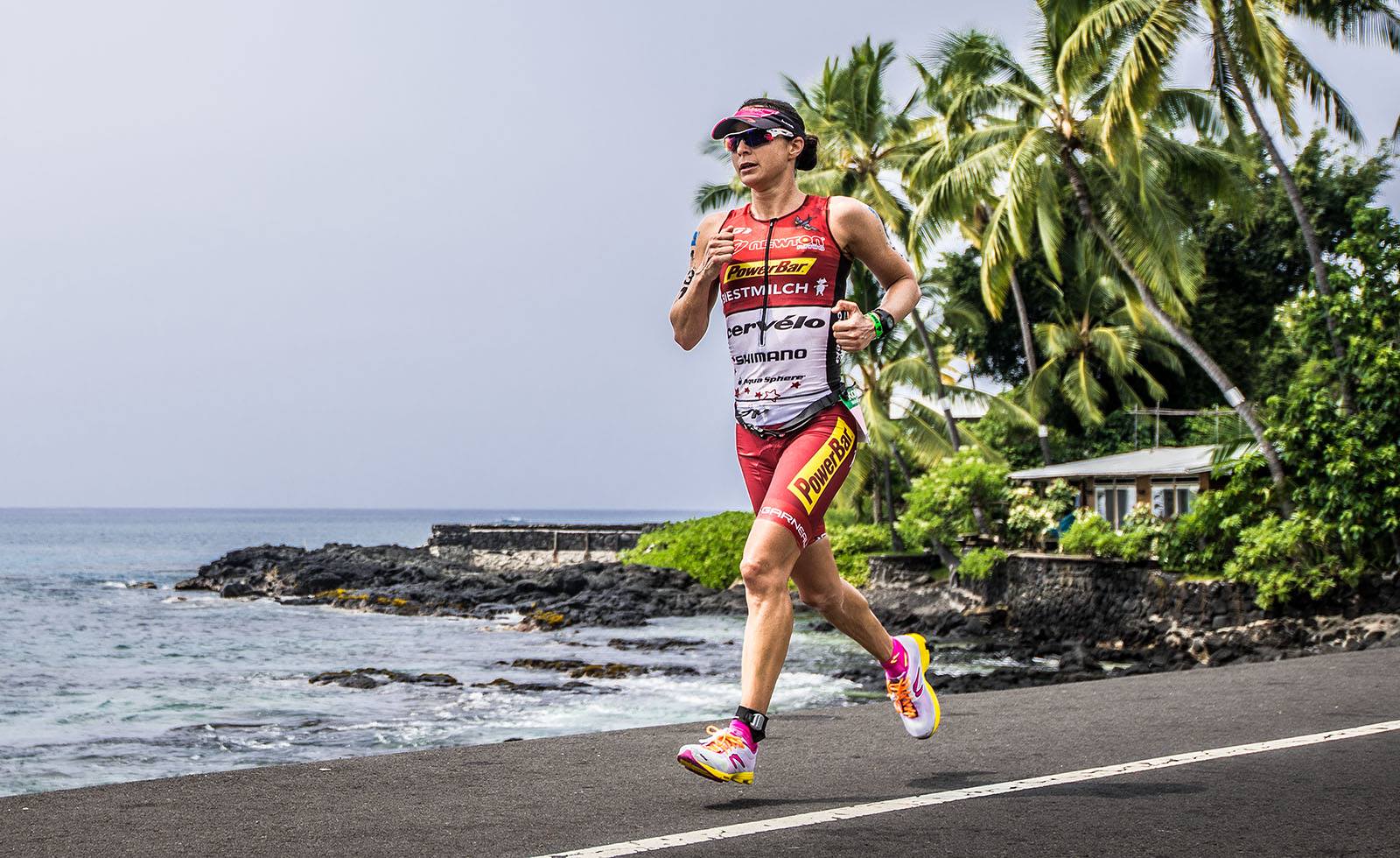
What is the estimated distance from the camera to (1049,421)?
39.7 m

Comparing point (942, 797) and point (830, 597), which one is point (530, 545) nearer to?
point (830, 597)

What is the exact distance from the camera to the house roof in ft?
88.7

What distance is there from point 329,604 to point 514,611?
8.59 meters

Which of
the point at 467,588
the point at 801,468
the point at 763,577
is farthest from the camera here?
the point at 467,588

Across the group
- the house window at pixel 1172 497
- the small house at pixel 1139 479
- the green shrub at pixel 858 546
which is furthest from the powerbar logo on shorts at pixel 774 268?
the green shrub at pixel 858 546

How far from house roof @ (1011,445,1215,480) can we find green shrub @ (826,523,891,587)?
5195 millimetres

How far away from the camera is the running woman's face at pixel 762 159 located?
4602 millimetres

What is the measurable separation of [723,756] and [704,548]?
39.5 m

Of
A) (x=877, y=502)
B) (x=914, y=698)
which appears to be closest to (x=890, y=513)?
(x=877, y=502)

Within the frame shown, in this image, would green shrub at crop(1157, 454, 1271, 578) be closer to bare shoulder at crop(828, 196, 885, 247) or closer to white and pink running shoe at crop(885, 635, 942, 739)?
white and pink running shoe at crop(885, 635, 942, 739)

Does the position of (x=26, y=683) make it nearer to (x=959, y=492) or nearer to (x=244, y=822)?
(x=959, y=492)

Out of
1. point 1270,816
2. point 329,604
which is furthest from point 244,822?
point 329,604

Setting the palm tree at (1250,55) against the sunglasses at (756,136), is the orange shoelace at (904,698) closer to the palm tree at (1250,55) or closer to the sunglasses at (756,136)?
the sunglasses at (756,136)

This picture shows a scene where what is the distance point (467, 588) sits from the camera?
45000 millimetres
